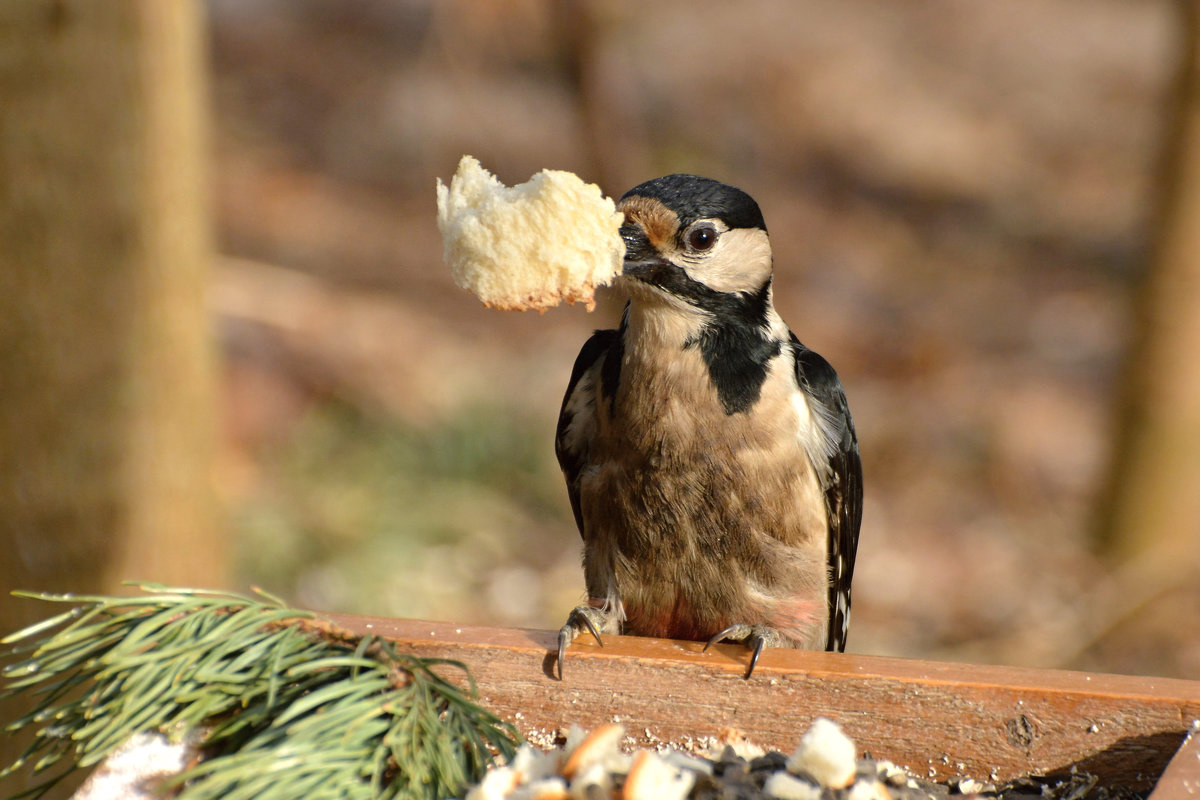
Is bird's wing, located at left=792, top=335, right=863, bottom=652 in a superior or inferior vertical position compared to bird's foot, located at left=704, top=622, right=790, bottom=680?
superior

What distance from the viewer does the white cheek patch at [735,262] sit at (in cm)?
226

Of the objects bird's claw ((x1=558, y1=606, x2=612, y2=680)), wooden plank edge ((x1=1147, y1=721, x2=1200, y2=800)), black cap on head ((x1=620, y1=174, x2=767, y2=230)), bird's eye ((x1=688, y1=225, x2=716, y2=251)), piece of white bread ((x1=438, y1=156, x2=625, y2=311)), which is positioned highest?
black cap on head ((x1=620, y1=174, x2=767, y2=230))

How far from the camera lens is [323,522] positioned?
5.26 metres

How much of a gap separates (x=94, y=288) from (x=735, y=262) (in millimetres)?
1537

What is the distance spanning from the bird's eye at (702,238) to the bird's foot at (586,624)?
0.75 meters

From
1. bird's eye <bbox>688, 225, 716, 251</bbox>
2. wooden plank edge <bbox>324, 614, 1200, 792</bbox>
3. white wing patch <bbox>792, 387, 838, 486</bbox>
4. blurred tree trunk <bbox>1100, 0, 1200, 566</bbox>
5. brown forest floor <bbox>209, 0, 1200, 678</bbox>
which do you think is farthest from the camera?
brown forest floor <bbox>209, 0, 1200, 678</bbox>

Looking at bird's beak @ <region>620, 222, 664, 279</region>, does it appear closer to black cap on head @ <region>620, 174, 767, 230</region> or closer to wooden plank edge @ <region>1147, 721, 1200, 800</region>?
black cap on head @ <region>620, 174, 767, 230</region>

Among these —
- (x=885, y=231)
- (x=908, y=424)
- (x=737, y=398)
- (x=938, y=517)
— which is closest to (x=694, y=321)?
(x=737, y=398)

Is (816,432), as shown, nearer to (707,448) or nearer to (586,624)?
(707,448)

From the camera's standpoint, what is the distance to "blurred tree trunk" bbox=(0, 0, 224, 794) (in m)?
2.57

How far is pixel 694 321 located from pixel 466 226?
722mm

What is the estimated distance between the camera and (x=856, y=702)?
1.72 meters

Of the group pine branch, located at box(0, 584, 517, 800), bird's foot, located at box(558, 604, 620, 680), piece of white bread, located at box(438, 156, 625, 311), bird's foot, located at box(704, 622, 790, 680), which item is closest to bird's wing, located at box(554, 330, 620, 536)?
bird's foot, located at box(558, 604, 620, 680)

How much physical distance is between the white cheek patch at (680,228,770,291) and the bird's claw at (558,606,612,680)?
70cm
